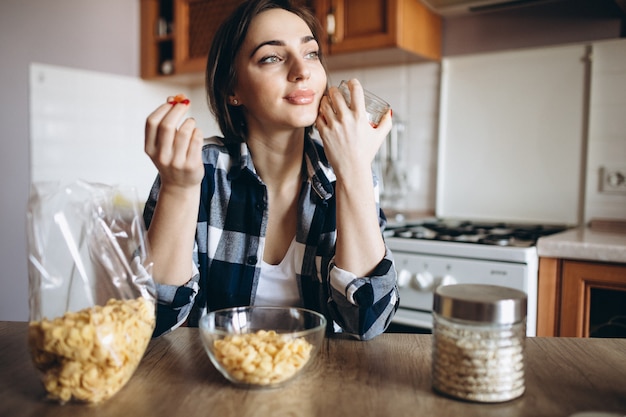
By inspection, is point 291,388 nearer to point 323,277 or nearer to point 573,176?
point 323,277

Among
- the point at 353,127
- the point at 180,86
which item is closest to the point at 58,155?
the point at 180,86

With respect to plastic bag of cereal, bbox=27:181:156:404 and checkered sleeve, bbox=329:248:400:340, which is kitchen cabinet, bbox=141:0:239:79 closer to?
checkered sleeve, bbox=329:248:400:340

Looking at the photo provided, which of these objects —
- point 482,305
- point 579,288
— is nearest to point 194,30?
point 579,288

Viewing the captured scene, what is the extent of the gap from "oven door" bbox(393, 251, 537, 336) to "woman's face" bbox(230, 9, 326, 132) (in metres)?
0.73

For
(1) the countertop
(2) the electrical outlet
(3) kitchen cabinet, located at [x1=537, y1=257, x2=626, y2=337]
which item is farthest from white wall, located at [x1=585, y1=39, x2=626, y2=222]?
(3) kitchen cabinet, located at [x1=537, y1=257, x2=626, y2=337]

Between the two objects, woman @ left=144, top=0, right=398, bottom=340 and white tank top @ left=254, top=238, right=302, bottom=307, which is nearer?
A: woman @ left=144, top=0, right=398, bottom=340

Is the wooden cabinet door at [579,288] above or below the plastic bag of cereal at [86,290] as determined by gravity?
below

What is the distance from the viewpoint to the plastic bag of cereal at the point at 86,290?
2.00 ft

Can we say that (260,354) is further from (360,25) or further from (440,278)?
(360,25)

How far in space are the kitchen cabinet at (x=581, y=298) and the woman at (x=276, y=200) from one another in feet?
2.36

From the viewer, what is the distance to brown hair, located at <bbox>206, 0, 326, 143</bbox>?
1225 mm

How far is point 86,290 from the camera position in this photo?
66 centimetres

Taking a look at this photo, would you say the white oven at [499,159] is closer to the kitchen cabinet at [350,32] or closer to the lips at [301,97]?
the kitchen cabinet at [350,32]

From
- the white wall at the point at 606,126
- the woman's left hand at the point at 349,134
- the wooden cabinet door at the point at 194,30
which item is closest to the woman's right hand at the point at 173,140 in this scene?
the woman's left hand at the point at 349,134
